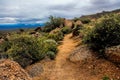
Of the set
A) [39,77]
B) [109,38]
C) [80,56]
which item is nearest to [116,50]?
[109,38]

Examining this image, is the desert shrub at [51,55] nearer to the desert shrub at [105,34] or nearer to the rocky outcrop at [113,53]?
the desert shrub at [105,34]

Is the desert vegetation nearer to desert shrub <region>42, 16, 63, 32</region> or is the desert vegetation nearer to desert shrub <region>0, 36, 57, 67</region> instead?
desert shrub <region>0, 36, 57, 67</region>

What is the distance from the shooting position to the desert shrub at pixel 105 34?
1285 cm

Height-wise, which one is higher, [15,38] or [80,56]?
[15,38]

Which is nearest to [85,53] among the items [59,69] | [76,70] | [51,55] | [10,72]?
[76,70]

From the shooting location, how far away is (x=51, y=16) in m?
34.3

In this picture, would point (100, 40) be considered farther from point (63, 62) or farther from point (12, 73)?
point (12, 73)

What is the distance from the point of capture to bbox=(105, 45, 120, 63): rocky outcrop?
11922 millimetres

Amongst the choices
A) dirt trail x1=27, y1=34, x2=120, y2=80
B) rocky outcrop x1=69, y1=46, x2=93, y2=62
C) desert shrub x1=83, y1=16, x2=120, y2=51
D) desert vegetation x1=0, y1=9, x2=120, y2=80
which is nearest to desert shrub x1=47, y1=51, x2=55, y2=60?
desert vegetation x1=0, y1=9, x2=120, y2=80

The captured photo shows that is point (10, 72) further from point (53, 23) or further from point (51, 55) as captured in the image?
point (53, 23)

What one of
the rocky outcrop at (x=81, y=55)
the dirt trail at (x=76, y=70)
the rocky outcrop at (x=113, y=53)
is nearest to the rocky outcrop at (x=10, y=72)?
the dirt trail at (x=76, y=70)

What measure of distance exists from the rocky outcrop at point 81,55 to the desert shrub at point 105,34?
17.0 inches

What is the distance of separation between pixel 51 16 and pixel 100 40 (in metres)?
A: 21.6

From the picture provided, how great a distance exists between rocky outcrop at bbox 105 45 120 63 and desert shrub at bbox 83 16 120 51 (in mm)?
465
